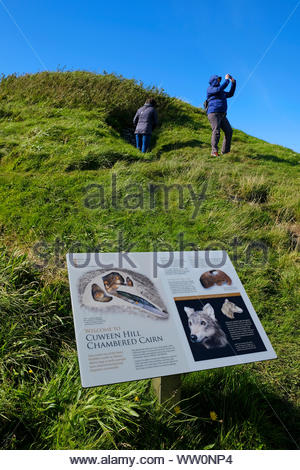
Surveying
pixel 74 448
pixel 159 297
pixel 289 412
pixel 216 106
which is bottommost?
pixel 289 412

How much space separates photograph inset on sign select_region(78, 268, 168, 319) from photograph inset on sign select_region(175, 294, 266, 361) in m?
0.24

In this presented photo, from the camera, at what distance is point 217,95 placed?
33.9 feet

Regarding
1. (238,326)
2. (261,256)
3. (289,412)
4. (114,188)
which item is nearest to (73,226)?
(114,188)

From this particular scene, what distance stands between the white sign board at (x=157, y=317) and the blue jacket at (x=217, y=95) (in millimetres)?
8130

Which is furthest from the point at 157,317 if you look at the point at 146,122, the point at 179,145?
the point at 179,145

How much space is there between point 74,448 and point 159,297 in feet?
4.02

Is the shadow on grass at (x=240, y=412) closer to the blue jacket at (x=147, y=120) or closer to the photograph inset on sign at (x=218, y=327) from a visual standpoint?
the photograph inset on sign at (x=218, y=327)

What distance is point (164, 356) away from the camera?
252 cm

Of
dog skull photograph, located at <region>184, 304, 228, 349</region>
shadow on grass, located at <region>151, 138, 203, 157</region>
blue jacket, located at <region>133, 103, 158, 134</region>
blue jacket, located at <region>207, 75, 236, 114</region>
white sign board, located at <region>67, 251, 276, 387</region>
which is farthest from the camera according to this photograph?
shadow on grass, located at <region>151, 138, 203, 157</region>

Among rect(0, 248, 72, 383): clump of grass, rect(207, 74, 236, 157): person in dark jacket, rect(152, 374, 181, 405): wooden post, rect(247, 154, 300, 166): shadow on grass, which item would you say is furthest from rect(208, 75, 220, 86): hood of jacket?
rect(152, 374, 181, 405): wooden post

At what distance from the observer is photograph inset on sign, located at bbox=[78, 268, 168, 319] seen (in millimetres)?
2645

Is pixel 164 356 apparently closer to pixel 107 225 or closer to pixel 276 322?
pixel 276 322

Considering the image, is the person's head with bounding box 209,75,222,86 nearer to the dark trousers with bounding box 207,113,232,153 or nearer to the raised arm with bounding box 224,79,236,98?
the raised arm with bounding box 224,79,236,98

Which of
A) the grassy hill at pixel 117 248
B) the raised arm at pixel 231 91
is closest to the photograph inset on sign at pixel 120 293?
the grassy hill at pixel 117 248
